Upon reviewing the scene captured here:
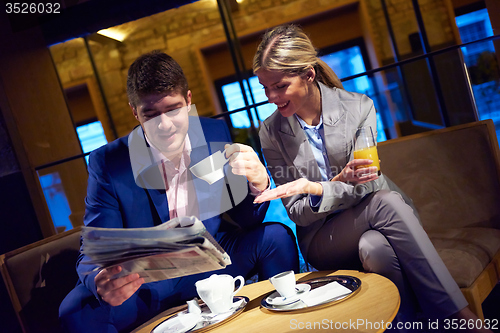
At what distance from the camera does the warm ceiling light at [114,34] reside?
2.65m

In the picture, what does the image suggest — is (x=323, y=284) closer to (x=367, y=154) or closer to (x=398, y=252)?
(x=398, y=252)

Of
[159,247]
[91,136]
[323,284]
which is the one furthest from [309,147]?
[91,136]

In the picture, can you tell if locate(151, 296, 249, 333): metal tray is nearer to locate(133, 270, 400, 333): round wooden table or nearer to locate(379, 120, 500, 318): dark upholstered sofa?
locate(133, 270, 400, 333): round wooden table

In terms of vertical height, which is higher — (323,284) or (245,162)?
(245,162)

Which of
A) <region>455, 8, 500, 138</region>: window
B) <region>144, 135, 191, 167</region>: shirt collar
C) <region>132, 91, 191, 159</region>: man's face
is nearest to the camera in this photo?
<region>132, 91, 191, 159</region>: man's face

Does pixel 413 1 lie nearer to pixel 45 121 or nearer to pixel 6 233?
pixel 45 121

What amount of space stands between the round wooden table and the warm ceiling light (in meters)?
2.14

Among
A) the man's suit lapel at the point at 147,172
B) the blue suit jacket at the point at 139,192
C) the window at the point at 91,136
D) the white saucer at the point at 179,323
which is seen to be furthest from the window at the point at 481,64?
the window at the point at 91,136

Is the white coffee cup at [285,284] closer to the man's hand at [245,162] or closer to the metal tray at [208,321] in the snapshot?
the metal tray at [208,321]

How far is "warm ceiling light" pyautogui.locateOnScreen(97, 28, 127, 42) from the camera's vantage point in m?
2.65

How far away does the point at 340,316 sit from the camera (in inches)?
33.7

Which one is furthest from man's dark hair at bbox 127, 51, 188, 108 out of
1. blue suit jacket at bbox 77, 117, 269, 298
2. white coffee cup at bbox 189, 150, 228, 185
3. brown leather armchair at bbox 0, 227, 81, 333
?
brown leather armchair at bbox 0, 227, 81, 333

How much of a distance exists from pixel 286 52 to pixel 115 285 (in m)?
1.03

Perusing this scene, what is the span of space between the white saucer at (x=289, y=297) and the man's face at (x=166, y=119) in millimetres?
905
